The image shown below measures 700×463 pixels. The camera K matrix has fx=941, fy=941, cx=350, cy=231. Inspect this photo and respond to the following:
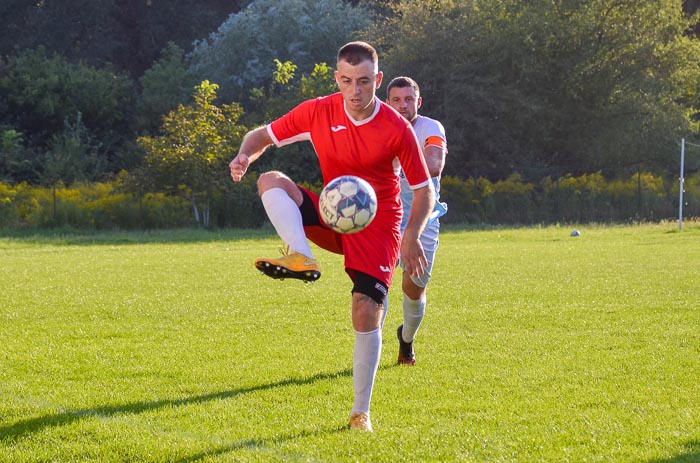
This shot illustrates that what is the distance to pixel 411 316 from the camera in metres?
7.82

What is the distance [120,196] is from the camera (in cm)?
2966

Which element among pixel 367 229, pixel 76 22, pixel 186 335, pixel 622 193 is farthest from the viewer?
pixel 76 22

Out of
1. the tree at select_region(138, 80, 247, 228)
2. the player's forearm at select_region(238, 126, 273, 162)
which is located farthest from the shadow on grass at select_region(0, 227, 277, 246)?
the player's forearm at select_region(238, 126, 273, 162)

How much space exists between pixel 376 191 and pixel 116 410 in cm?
215

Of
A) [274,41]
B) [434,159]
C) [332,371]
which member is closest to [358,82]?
[434,159]

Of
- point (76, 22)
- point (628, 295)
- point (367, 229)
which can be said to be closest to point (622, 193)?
point (628, 295)

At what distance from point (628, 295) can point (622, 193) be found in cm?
2311

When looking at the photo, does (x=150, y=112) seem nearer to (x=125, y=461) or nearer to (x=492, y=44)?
(x=492, y=44)

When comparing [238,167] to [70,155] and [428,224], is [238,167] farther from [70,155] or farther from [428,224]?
[70,155]

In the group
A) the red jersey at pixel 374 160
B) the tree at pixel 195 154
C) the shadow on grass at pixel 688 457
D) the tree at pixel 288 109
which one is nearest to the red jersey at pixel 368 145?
the red jersey at pixel 374 160

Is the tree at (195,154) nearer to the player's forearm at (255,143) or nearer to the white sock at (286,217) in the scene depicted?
the player's forearm at (255,143)

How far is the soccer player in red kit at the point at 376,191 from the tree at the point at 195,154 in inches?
943

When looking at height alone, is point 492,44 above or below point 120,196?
above

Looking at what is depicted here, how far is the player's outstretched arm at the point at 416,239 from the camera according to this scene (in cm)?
545
